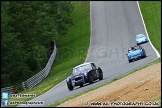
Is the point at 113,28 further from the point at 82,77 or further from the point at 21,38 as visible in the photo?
the point at 82,77

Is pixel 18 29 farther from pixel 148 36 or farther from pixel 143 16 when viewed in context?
pixel 143 16

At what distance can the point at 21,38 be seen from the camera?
5003 cm

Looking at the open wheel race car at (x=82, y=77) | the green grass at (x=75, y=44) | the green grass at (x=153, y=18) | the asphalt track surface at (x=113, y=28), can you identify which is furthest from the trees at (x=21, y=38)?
the open wheel race car at (x=82, y=77)

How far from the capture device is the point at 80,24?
80438mm

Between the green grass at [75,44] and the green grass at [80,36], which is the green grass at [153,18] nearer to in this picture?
the green grass at [80,36]

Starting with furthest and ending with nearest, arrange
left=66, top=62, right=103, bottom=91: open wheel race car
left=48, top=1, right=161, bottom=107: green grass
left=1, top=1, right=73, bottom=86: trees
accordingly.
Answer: left=48, top=1, right=161, bottom=107: green grass < left=1, top=1, right=73, bottom=86: trees < left=66, top=62, right=103, bottom=91: open wheel race car

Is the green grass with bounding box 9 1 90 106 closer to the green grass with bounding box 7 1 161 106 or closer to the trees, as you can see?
the green grass with bounding box 7 1 161 106

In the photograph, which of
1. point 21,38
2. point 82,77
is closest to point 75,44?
point 21,38

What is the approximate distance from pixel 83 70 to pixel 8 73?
67.8 feet

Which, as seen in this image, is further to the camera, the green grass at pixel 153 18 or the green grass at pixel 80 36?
the green grass at pixel 153 18

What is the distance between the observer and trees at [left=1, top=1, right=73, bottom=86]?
45438 millimetres

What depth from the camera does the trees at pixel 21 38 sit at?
149 feet

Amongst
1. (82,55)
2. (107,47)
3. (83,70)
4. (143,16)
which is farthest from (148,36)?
(83,70)

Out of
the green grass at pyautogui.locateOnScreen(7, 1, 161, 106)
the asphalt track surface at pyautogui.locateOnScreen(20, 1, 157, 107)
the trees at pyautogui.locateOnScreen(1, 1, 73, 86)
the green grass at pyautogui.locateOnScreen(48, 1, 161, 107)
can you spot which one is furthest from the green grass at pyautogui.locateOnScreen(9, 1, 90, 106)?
the green grass at pyautogui.locateOnScreen(48, 1, 161, 107)
